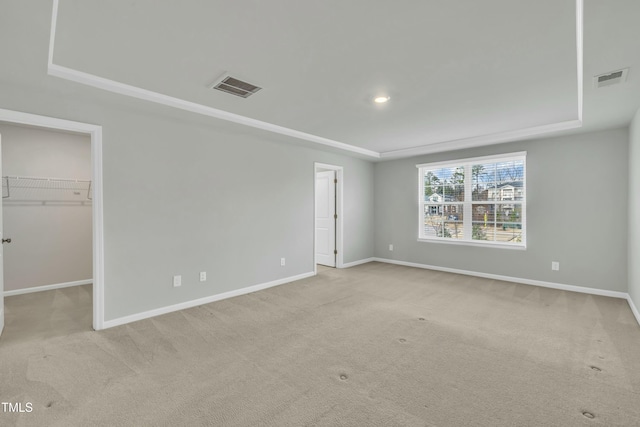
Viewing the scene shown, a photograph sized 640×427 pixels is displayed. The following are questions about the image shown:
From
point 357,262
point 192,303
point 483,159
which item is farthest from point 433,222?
point 192,303

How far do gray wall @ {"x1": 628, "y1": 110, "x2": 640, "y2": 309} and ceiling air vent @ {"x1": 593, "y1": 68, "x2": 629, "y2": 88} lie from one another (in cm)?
117

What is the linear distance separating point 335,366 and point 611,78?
3356mm

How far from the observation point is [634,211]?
11.7 feet

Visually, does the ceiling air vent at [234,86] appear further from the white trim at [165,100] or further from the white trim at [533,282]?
the white trim at [533,282]

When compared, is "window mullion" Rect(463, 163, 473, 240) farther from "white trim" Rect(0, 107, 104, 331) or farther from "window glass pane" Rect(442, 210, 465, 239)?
"white trim" Rect(0, 107, 104, 331)

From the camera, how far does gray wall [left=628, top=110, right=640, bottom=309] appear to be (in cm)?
333

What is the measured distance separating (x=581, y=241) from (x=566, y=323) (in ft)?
6.05

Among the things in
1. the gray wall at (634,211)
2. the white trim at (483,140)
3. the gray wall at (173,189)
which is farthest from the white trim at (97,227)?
the gray wall at (634,211)

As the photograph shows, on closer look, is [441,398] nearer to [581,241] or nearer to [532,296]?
[532,296]

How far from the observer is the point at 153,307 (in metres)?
3.50

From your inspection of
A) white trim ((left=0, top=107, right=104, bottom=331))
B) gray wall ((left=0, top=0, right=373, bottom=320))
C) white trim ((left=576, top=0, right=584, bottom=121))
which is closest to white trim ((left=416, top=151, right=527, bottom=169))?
white trim ((left=576, top=0, right=584, bottom=121))

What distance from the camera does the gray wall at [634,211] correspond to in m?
3.33

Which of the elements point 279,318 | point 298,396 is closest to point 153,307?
point 279,318

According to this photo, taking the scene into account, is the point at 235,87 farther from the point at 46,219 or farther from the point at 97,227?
the point at 46,219
